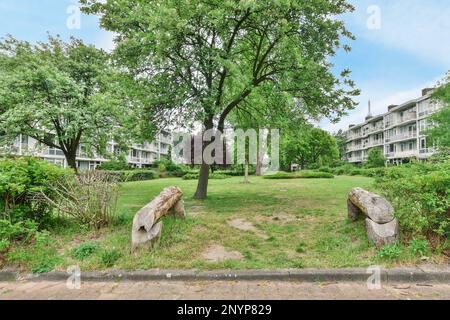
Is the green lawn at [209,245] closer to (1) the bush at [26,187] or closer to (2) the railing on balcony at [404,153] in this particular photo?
(1) the bush at [26,187]

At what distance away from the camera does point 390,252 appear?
13.8 feet

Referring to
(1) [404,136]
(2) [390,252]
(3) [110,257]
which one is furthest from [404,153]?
(3) [110,257]

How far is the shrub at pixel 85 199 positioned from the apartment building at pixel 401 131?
35.6 meters

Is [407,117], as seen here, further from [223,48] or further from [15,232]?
[15,232]

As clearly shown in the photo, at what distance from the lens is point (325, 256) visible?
14.6ft

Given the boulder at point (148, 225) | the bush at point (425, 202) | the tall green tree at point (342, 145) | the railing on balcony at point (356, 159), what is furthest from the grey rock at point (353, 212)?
the tall green tree at point (342, 145)

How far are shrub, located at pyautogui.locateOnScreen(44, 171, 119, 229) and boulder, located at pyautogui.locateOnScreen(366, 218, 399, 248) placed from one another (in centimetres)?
459

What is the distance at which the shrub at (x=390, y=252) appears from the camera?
13.6 ft

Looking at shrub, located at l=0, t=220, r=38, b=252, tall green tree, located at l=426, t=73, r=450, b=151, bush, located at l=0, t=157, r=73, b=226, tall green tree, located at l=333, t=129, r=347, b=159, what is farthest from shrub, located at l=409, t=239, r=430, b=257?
tall green tree, located at l=333, t=129, r=347, b=159

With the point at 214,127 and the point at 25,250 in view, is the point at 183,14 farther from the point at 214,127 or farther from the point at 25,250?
the point at 25,250

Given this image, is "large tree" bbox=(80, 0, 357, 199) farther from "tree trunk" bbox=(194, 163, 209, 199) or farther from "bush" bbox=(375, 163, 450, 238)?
"bush" bbox=(375, 163, 450, 238)

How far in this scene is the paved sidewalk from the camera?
344 centimetres
